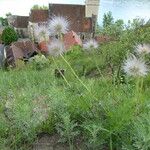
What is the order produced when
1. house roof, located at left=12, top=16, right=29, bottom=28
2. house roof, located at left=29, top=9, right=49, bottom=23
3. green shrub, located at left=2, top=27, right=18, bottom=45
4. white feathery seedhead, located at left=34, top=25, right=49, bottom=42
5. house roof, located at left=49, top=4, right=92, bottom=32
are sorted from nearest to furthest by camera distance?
white feathery seedhead, located at left=34, top=25, right=49, bottom=42 → green shrub, located at left=2, top=27, right=18, bottom=45 → house roof, located at left=49, top=4, right=92, bottom=32 → house roof, located at left=29, top=9, right=49, bottom=23 → house roof, located at left=12, top=16, right=29, bottom=28

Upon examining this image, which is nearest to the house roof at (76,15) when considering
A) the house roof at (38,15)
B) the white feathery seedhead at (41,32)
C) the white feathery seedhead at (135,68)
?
the house roof at (38,15)

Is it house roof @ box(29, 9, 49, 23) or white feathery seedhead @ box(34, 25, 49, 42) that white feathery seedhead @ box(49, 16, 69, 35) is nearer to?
white feathery seedhead @ box(34, 25, 49, 42)

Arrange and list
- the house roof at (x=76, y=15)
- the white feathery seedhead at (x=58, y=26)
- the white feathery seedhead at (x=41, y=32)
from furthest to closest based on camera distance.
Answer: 1. the house roof at (x=76, y=15)
2. the white feathery seedhead at (x=41, y=32)
3. the white feathery seedhead at (x=58, y=26)

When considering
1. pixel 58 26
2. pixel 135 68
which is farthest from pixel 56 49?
A: pixel 135 68

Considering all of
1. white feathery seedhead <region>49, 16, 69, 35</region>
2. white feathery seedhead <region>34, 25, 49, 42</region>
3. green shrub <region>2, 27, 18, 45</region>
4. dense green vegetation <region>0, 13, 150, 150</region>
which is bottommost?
green shrub <region>2, 27, 18, 45</region>

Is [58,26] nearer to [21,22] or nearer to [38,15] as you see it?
[38,15]

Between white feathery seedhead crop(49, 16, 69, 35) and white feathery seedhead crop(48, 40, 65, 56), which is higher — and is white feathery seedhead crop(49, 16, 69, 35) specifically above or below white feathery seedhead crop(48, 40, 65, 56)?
above

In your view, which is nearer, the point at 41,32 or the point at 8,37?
the point at 41,32

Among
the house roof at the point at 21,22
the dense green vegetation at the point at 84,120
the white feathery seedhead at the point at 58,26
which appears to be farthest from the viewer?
the house roof at the point at 21,22

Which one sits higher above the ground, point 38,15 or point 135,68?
point 135,68

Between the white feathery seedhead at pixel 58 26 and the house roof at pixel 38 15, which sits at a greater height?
the white feathery seedhead at pixel 58 26

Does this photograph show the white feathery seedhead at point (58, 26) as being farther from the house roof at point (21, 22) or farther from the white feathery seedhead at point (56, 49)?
the house roof at point (21, 22)

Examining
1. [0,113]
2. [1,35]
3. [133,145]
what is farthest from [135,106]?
[1,35]

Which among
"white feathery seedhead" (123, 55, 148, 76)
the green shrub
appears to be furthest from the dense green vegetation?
the green shrub
